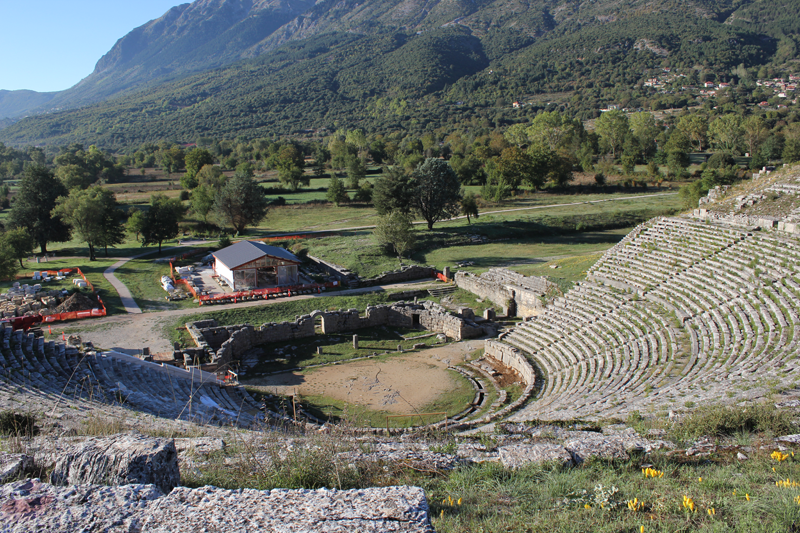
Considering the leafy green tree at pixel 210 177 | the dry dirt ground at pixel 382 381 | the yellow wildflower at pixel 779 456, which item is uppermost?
the leafy green tree at pixel 210 177

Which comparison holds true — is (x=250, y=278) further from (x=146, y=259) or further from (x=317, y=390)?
(x=317, y=390)

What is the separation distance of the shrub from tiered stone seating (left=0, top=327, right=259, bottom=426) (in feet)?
12.0

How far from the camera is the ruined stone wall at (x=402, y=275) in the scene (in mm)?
38438

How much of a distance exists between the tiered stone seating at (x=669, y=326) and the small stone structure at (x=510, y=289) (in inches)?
136

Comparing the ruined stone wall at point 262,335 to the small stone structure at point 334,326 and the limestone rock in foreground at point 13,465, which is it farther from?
the limestone rock in foreground at point 13,465

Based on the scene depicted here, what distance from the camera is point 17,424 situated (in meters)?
9.20

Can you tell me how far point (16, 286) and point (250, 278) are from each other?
1452cm

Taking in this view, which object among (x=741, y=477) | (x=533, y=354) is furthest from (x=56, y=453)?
(x=533, y=354)

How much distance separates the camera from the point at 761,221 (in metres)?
25.9

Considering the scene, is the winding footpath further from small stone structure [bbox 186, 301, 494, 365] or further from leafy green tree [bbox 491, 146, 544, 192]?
leafy green tree [bbox 491, 146, 544, 192]

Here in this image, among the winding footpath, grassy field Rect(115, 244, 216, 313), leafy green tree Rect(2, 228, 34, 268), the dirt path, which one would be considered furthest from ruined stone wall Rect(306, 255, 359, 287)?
leafy green tree Rect(2, 228, 34, 268)

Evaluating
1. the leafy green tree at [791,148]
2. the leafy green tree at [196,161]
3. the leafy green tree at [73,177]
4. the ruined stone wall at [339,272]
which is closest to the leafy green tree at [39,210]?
the ruined stone wall at [339,272]

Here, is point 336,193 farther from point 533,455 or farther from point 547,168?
point 533,455

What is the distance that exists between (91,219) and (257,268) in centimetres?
1715
